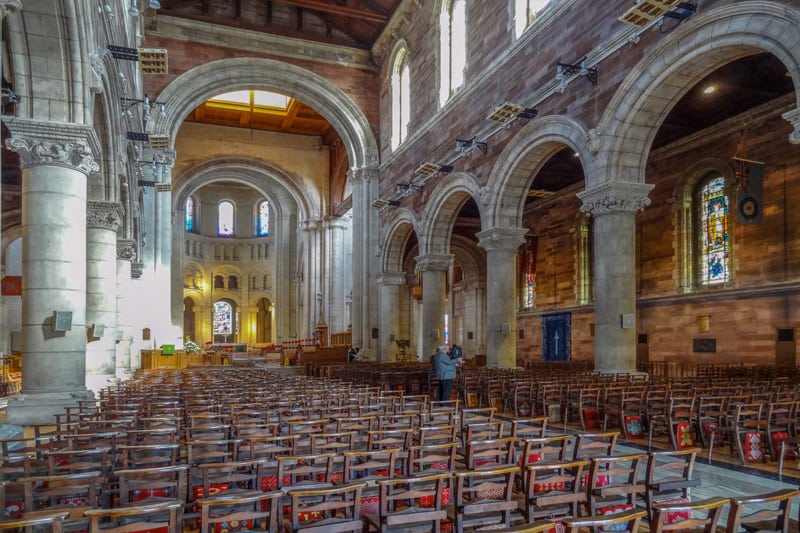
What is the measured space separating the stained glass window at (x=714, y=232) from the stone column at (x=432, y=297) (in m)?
8.65

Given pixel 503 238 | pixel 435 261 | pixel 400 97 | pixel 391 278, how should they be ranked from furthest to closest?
pixel 391 278 → pixel 400 97 → pixel 435 261 → pixel 503 238

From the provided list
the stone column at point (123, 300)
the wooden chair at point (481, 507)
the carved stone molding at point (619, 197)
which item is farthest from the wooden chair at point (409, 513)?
the stone column at point (123, 300)

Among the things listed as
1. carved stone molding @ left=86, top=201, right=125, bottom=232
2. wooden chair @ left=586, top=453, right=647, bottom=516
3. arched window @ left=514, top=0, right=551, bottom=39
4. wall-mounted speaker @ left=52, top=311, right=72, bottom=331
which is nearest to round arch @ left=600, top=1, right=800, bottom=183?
arched window @ left=514, top=0, right=551, bottom=39

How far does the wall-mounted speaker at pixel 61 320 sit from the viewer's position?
9477 millimetres

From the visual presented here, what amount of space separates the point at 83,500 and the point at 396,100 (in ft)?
82.9

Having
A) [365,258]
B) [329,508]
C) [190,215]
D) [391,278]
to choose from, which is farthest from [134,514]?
[190,215]

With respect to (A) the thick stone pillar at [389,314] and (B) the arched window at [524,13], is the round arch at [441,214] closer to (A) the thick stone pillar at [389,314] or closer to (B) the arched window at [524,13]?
(A) the thick stone pillar at [389,314]

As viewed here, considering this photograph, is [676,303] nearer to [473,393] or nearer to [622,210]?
[622,210]

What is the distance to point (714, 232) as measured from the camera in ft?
63.5

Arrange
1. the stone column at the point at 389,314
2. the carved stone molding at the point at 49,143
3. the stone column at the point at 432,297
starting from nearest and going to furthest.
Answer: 1. the carved stone molding at the point at 49,143
2. the stone column at the point at 432,297
3. the stone column at the point at 389,314

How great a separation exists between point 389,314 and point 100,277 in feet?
49.1

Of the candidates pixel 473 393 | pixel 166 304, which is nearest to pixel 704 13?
pixel 473 393

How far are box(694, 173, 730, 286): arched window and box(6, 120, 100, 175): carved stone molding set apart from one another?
1736cm

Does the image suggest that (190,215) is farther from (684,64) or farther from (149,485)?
(149,485)
